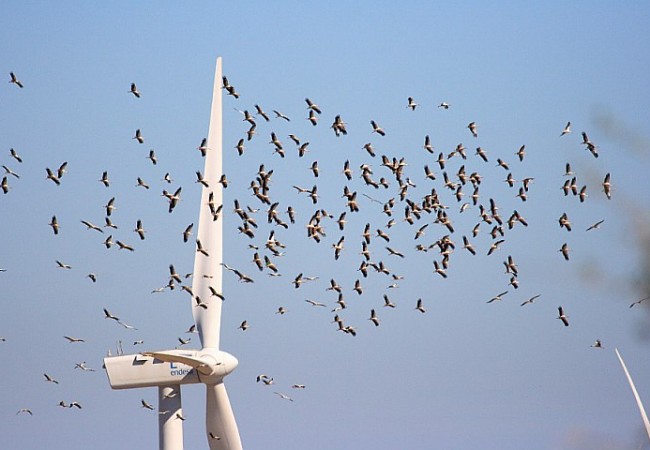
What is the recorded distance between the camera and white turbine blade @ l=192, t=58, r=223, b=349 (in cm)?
11481

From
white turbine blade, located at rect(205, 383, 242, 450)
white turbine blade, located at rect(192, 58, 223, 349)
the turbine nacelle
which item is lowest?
white turbine blade, located at rect(205, 383, 242, 450)

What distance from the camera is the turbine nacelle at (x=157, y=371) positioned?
11675 centimetres

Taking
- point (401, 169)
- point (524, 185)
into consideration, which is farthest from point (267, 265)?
point (524, 185)

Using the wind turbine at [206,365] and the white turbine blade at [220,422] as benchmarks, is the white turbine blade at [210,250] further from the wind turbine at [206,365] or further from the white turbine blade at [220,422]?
the white turbine blade at [220,422]

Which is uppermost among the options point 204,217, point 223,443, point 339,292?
point 204,217

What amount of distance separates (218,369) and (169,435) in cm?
634

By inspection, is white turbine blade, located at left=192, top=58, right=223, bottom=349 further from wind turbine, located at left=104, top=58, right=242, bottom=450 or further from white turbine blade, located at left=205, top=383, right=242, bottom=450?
white turbine blade, located at left=205, top=383, right=242, bottom=450

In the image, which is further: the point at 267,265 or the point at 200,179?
the point at 200,179

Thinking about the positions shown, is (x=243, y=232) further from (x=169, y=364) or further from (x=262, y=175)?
(x=169, y=364)

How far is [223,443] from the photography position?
11731cm

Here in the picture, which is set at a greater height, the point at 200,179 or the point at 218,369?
the point at 200,179

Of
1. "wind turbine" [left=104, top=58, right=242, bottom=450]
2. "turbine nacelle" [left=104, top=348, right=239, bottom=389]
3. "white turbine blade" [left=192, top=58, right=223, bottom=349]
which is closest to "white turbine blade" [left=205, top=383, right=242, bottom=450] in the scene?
"wind turbine" [left=104, top=58, right=242, bottom=450]

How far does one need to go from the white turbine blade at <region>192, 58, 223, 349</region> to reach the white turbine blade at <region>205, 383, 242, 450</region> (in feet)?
12.7

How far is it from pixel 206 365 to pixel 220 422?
5.26m
